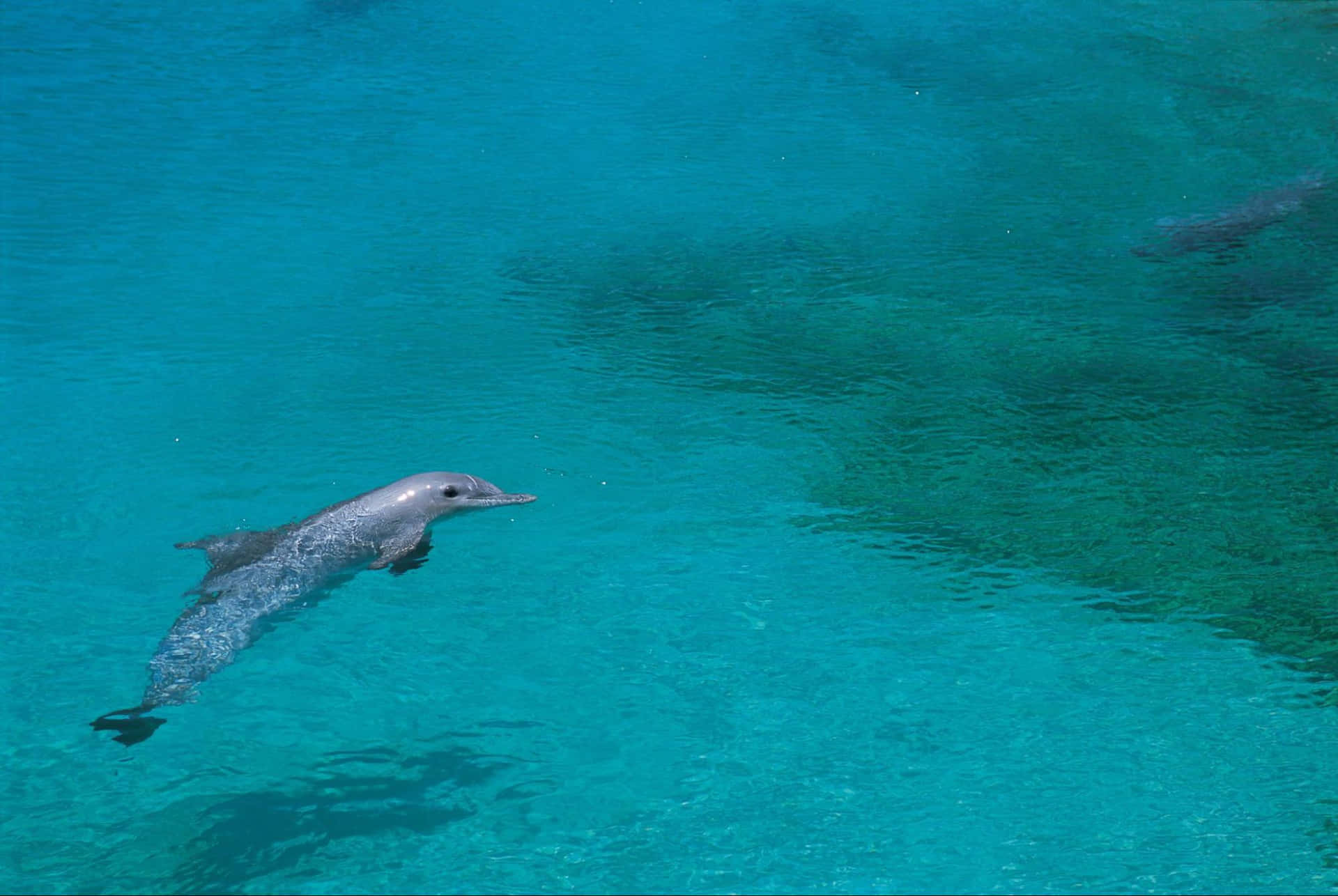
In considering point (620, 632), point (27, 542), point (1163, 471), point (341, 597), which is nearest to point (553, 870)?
point (620, 632)

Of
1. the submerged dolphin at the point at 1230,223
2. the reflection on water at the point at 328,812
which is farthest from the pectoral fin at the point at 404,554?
the submerged dolphin at the point at 1230,223

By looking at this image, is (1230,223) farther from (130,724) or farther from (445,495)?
(130,724)

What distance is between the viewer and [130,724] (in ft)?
20.4

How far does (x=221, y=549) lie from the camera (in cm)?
664

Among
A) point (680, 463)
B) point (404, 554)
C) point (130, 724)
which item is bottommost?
point (130, 724)

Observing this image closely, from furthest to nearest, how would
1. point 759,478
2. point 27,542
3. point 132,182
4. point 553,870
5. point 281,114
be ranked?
point 281,114, point 132,182, point 759,478, point 27,542, point 553,870

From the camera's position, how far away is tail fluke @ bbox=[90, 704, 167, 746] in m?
6.04

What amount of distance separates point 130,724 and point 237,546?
1.01 meters

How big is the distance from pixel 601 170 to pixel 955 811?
864cm

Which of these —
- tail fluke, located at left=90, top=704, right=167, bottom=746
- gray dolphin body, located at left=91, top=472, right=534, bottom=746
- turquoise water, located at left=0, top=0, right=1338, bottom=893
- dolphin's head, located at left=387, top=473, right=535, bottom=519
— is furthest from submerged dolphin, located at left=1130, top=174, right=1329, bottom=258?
tail fluke, located at left=90, top=704, right=167, bottom=746

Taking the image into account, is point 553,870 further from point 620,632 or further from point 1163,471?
point 1163,471

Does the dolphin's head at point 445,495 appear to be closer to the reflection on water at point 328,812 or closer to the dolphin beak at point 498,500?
the dolphin beak at point 498,500

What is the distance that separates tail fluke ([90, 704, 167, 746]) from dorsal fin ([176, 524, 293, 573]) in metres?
0.77

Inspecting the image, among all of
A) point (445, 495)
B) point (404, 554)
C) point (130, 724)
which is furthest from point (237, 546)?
point (445, 495)
